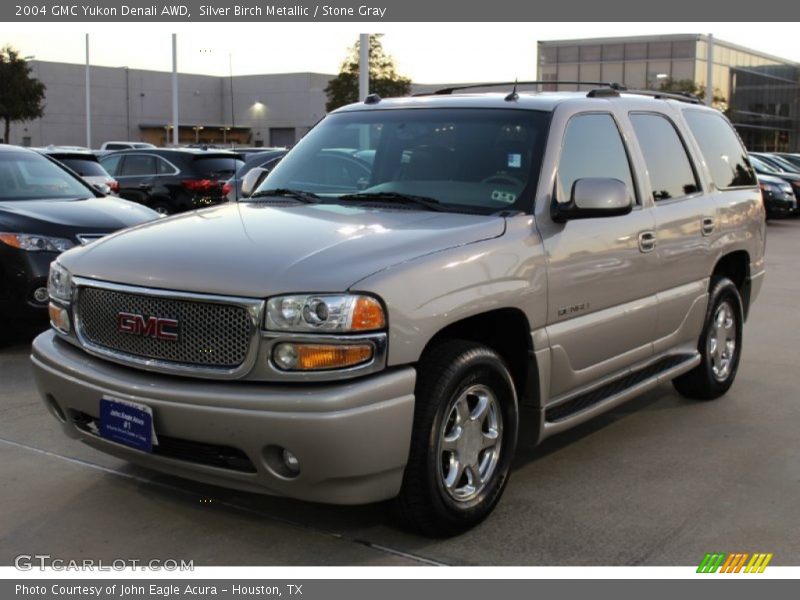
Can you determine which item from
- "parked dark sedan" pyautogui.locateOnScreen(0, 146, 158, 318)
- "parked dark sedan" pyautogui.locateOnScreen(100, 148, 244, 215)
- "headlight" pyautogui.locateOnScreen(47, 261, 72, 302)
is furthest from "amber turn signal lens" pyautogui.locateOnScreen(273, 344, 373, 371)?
"parked dark sedan" pyautogui.locateOnScreen(100, 148, 244, 215)

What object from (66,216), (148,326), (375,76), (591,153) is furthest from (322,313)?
(375,76)

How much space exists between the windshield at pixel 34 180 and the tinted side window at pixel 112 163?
7.84 meters

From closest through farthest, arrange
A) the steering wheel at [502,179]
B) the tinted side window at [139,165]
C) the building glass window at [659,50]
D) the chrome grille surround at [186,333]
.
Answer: the chrome grille surround at [186,333]
the steering wheel at [502,179]
the tinted side window at [139,165]
the building glass window at [659,50]

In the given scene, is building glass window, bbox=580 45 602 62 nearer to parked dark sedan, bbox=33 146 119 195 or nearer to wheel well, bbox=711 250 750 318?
parked dark sedan, bbox=33 146 119 195

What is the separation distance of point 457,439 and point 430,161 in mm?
1545

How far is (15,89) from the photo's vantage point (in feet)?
149

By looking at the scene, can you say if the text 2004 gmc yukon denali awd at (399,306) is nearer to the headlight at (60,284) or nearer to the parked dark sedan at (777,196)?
the headlight at (60,284)

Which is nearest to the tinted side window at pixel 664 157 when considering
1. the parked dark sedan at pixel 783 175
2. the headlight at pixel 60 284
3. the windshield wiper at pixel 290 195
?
the windshield wiper at pixel 290 195

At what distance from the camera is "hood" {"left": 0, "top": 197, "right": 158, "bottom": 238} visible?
7.54 meters

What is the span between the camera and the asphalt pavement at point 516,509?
393cm

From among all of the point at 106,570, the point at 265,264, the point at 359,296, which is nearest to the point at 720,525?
the point at 359,296

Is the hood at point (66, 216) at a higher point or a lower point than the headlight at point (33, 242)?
higher

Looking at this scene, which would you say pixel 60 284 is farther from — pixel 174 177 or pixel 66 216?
pixel 174 177

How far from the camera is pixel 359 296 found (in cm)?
361
